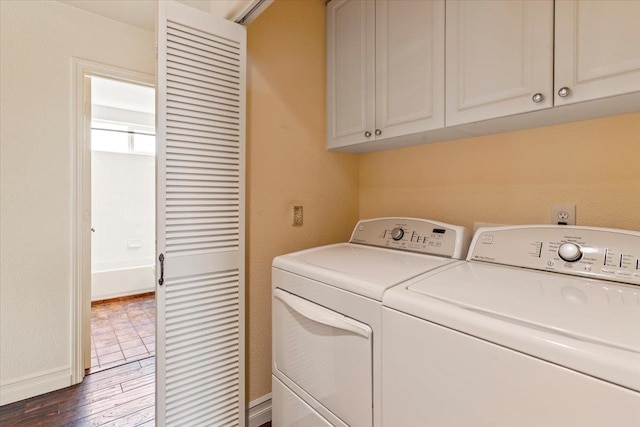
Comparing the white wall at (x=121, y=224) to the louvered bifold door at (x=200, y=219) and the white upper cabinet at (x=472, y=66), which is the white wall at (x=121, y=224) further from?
the white upper cabinet at (x=472, y=66)

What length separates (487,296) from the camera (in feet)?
2.70

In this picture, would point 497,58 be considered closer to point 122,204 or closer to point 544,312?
point 544,312

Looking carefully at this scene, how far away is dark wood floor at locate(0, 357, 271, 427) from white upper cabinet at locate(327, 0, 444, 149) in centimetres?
172

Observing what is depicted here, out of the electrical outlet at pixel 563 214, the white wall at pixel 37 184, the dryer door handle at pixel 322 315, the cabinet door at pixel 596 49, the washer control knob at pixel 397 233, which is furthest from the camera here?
the white wall at pixel 37 184

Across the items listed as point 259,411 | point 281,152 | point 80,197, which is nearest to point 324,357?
point 259,411

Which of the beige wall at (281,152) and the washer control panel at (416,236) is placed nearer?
the washer control panel at (416,236)

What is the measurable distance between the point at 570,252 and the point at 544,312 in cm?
46

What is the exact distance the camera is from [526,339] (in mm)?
630

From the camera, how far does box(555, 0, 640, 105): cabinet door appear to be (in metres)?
0.88

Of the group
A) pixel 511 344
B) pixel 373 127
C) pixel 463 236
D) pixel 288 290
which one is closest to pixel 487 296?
pixel 511 344

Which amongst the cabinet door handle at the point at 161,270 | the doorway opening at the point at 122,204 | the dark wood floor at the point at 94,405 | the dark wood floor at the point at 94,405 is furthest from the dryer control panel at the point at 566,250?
the doorway opening at the point at 122,204

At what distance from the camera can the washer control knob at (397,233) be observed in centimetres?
155

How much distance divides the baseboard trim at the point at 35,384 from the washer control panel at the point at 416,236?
204cm

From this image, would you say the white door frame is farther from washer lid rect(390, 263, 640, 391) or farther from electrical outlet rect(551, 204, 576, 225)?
electrical outlet rect(551, 204, 576, 225)
